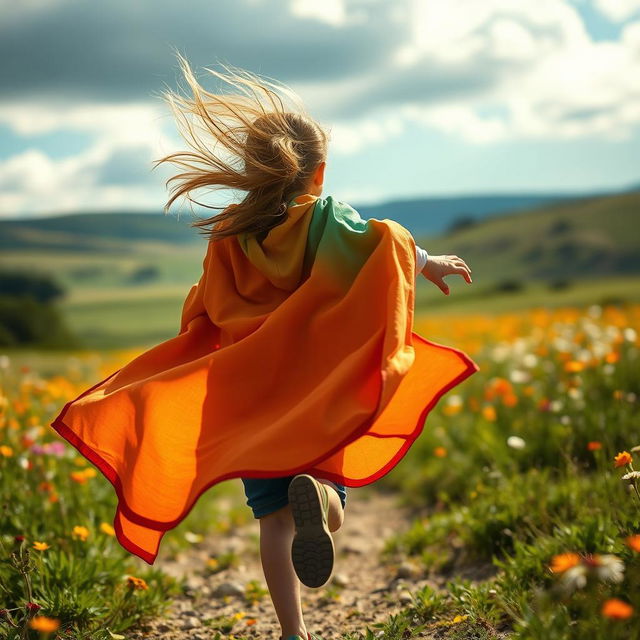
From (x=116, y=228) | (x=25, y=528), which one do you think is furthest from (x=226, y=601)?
(x=116, y=228)

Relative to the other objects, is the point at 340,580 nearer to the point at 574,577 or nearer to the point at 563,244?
the point at 574,577

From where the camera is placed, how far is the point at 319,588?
14.5ft

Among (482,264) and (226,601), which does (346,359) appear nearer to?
(226,601)

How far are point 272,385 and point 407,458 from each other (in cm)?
375

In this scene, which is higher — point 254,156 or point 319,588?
point 254,156

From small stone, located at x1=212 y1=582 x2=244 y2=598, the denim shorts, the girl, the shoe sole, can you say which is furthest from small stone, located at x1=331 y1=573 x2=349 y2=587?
the shoe sole

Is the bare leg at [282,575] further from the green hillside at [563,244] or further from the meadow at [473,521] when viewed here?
the green hillside at [563,244]

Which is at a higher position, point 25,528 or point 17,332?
point 25,528

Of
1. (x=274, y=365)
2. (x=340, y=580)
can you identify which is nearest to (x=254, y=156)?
(x=274, y=365)

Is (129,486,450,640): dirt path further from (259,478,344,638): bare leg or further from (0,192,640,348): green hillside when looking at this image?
(0,192,640,348): green hillside

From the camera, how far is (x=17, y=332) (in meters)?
20.0

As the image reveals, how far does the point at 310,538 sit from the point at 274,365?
730mm

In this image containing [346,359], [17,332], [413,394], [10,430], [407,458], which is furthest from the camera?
[17,332]

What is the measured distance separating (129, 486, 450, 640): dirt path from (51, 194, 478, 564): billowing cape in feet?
2.12
